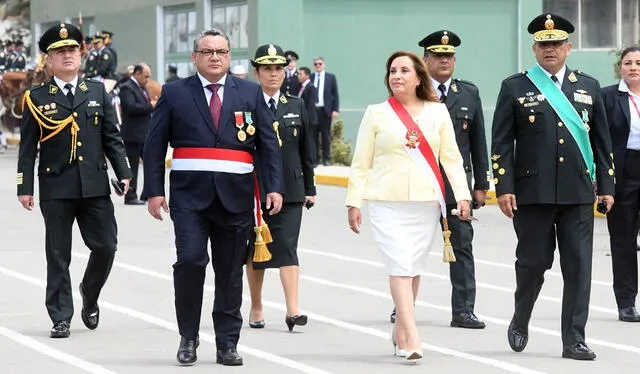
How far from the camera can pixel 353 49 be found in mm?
35469

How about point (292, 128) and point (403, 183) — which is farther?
point (292, 128)

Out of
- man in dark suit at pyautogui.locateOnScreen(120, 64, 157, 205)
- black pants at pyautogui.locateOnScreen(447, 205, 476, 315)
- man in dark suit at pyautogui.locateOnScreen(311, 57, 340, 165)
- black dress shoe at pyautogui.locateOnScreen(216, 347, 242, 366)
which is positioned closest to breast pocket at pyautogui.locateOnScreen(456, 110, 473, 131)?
black pants at pyautogui.locateOnScreen(447, 205, 476, 315)

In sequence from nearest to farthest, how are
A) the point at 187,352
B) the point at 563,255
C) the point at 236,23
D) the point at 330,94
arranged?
the point at 187,352 < the point at 563,255 < the point at 330,94 < the point at 236,23

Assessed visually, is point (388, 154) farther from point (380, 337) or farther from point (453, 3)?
point (453, 3)

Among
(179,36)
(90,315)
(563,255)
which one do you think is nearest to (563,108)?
(563,255)

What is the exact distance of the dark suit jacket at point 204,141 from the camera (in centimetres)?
967

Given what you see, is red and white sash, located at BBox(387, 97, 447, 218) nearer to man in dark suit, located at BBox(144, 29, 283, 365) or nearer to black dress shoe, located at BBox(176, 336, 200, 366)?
man in dark suit, located at BBox(144, 29, 283, 365)

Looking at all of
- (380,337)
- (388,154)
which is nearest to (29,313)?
(380,337)

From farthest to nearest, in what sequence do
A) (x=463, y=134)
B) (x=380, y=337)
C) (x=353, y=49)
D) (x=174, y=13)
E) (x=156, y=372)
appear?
(x=174, y=13)
(x=353, y=49)
(x=463, y=134)
(x=380, y=337)
(x=156, y=372)

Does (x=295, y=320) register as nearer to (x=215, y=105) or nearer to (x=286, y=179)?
(x=286, y=179)

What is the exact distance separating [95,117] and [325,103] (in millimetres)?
18827

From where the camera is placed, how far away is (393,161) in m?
9.88

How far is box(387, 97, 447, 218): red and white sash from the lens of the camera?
9875 mm

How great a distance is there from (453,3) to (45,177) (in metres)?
24.9
